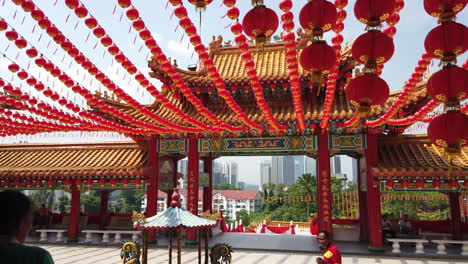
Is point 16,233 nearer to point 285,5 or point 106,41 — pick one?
point 285,5

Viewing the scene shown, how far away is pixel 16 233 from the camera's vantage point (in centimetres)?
190

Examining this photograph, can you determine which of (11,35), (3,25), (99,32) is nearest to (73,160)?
(11,35)

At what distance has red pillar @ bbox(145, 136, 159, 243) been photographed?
13.7 m

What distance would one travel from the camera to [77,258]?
36.1 feet

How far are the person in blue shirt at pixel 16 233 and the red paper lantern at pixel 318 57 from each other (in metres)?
2.41

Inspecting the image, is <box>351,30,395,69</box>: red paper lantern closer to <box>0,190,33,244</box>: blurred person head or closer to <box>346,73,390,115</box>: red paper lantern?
<box>346,73,390,115</box>: red paper lantern

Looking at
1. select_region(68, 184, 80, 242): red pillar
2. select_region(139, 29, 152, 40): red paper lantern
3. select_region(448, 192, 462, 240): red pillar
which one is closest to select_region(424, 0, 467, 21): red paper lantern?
select_region(139, 29, 152, 40): red paper lantern

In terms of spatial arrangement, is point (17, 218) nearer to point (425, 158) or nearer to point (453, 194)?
point (425, 158)

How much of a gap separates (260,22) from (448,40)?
1.57m

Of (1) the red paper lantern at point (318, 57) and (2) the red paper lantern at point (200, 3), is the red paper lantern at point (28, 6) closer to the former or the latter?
(2) the red paper lantern at point (200, 3)

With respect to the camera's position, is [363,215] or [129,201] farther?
[129,201]

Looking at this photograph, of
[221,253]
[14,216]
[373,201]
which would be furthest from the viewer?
[373,201]

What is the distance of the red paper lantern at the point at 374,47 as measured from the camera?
2928 millimetres

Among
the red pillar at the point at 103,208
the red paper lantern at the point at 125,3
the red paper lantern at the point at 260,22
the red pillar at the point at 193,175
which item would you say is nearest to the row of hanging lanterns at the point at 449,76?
the red paper lantern at the point at 260,22
